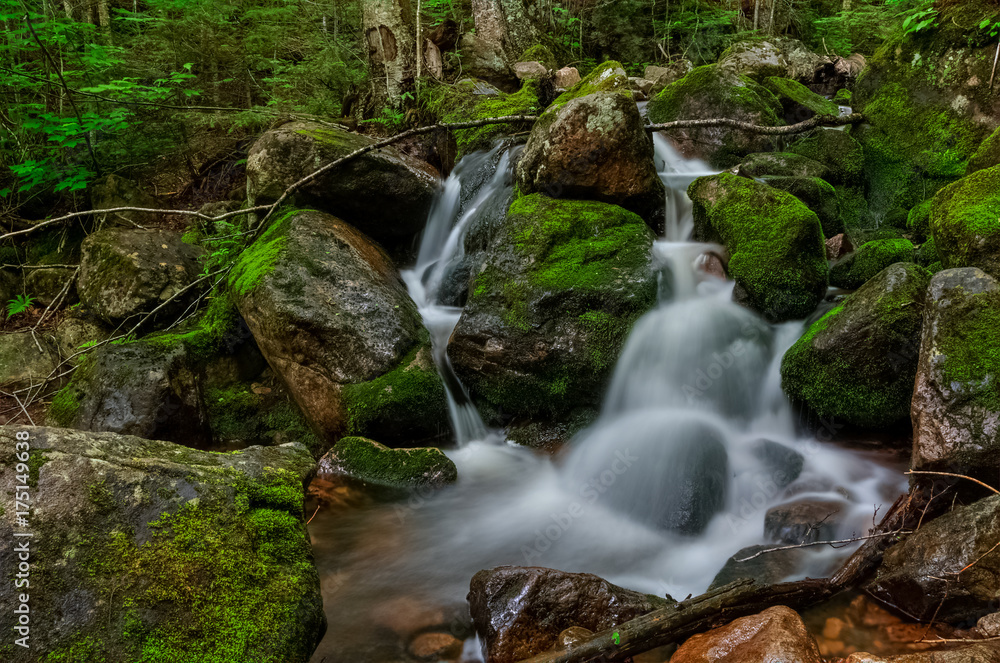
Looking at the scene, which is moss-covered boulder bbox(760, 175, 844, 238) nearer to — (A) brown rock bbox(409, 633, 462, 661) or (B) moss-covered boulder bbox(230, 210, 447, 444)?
(B) moss-covered boulder bbox(230, 210, 447, 444)

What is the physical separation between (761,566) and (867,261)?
3519 mm

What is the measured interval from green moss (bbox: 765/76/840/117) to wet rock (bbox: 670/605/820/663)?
824 cm

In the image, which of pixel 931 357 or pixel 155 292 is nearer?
pixel 931 357

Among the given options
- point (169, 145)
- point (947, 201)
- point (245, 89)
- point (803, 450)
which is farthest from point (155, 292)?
point (947, 201)

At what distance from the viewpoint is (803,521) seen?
3.64 meters

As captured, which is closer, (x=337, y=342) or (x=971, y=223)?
(x=971, y=223)

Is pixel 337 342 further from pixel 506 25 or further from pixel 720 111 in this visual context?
pixel 506 25

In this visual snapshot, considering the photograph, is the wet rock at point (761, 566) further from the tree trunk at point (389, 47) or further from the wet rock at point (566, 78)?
the wet rock at point (566, 78)

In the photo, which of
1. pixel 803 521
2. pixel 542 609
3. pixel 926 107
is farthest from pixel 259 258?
pixel 926 107

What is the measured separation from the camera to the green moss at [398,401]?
4961mm

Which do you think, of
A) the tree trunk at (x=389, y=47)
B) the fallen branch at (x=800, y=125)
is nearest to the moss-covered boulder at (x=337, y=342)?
the fallen branch at (x=800, y=125)

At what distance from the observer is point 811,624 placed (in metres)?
2.78

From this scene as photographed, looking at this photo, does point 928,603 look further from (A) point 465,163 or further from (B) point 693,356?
(A) point 465,163

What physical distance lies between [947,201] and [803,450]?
2203mm
